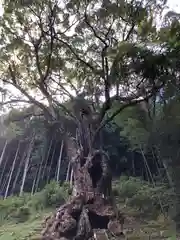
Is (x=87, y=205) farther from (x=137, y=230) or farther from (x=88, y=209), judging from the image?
(x=137, y=230)

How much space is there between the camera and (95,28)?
612 centimetres

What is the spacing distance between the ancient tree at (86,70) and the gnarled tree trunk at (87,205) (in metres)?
0.02

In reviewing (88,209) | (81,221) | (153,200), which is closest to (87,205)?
(88,209)

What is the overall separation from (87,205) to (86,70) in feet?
12.3

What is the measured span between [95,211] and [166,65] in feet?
9.69

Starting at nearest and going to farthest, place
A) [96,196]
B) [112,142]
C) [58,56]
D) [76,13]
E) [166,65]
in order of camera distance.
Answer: [166,65], [96,196], [76,13], [58,56], [112,142]

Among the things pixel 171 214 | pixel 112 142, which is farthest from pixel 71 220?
pixel 112 142

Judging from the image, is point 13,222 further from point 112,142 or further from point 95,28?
point 112,142

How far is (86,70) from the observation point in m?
6.95

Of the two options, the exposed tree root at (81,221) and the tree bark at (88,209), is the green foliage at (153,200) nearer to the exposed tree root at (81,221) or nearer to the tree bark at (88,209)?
the tree bark at (88,209)

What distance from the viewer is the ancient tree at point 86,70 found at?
4531mm

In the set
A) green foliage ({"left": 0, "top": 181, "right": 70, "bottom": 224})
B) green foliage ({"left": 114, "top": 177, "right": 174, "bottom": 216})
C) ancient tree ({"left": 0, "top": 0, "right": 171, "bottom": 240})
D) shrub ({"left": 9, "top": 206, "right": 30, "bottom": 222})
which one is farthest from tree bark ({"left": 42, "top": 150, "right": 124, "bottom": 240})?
green foliage ({"left": 0, "top": 181, "right": 70, "bottom": 224})

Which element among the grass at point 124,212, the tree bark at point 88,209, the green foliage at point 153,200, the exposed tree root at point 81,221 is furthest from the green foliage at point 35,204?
the exposed tree root at point 81,221

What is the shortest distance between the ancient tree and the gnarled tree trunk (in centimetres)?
2
